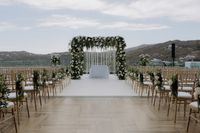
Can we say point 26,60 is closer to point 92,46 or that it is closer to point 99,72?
point 92,46

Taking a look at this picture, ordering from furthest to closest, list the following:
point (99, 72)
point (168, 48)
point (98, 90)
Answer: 1. point (168, 48)
2. point (99, 72)
3. point (98, 90)

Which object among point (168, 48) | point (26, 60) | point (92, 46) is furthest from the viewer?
point (168, 48)

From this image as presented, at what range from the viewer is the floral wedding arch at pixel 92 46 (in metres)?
16.3

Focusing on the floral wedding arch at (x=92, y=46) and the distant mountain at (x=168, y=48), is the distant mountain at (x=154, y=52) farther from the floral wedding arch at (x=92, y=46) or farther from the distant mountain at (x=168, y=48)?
the floral wedding arch at (x=92, y=46)

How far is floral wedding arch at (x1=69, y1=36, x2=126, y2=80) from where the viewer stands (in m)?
16.3

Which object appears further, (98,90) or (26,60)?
(26,60)

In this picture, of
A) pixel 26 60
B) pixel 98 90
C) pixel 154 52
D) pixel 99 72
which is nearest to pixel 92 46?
pixel 99 72

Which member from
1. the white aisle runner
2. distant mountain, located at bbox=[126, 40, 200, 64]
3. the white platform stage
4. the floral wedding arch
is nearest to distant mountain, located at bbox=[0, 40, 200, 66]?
distant mountain, located at bbox=[126, 40, 200, 64]

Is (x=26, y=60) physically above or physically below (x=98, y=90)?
→ above

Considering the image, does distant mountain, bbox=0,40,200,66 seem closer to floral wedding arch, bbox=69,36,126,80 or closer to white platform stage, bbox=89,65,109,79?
floral wedding arch, bbox=69,36,126,80

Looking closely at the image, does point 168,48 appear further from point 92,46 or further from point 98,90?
point 98,90

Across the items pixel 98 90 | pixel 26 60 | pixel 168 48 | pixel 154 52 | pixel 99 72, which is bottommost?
pixel 98 90

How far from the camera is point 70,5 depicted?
17469 mm

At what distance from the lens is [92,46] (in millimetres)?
17109
